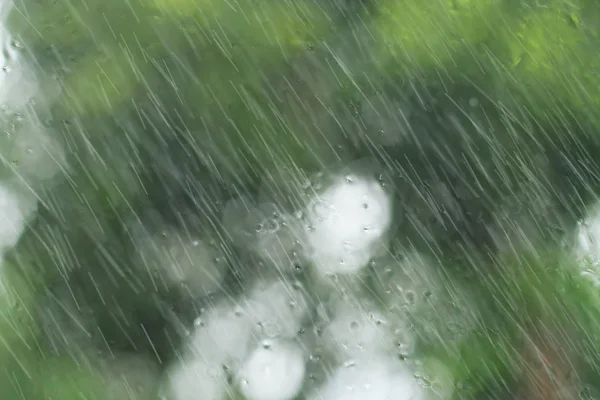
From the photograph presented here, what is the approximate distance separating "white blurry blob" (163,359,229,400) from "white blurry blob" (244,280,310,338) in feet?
0.67

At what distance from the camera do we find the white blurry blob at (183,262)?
212 centimetres

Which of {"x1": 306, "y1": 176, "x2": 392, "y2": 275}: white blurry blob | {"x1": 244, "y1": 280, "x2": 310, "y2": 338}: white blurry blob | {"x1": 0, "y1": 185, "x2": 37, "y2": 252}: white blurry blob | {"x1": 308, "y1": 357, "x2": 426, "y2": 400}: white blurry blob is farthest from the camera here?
{"x1": 306, "y1": 176, "x2": 392, "y2": 275}: white blurry blob

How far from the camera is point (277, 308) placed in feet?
6.93

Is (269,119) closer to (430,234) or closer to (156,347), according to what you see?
(430,234)

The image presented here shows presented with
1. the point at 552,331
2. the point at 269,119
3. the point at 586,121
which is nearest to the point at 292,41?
the point at 269,119

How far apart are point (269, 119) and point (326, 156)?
238 mm

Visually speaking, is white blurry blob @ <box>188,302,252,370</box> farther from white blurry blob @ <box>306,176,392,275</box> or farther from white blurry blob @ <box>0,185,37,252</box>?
white blurry blob @ <box>0,185,37,252</box>

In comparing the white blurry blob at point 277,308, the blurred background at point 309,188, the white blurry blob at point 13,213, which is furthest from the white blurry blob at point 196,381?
the white blurry blob at point 13,213

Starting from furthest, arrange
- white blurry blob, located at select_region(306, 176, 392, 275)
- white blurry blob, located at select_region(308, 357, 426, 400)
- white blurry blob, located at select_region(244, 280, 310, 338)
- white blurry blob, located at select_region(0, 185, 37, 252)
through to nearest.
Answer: white blurry blob, located at select_region(306, 176, 392, 275), white blurry blob, located at select_region(244, 280, 310, 338), white blurry blob, located at select_region(0, 185, 37, 252), white blurry blob, located at select_region(308, 357, 426, 400)

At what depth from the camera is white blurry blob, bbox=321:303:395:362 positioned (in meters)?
1.99

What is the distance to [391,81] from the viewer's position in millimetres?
2281

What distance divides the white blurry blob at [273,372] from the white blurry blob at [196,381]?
2.5 inches

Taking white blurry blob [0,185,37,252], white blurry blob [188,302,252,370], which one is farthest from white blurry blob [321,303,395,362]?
white blurry blob [0,185,37,252]

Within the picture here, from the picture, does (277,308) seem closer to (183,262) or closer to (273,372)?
(273,372)
